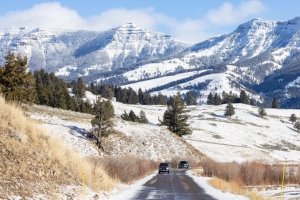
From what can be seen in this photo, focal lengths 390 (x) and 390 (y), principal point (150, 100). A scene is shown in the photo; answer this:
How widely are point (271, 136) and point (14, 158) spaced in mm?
110150

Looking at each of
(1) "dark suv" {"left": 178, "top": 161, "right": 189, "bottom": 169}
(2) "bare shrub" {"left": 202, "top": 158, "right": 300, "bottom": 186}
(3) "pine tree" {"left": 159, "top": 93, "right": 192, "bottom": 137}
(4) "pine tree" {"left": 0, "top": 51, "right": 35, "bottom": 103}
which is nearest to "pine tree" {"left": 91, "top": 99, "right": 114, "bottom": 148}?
(4) "pine tree" {"left": 0, "top": 51, "right": 35, "bottom": 103}

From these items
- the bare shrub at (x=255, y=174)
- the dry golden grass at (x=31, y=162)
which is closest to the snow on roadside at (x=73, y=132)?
the bare shrub at (x=255, y=174)

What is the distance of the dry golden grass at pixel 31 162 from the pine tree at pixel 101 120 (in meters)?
36.9

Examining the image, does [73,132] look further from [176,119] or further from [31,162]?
[31,162]

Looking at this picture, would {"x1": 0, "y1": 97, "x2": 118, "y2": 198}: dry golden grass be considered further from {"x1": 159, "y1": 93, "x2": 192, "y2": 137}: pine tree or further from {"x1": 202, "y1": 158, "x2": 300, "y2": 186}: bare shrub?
{"x1": 159, "y1": 93, "x2": 192, "y2": 137}: pine tree

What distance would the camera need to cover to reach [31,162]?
15742mm

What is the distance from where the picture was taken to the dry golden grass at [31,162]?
14070mm

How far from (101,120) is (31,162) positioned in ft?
137

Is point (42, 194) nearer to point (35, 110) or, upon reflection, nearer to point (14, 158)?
point (14, 158)

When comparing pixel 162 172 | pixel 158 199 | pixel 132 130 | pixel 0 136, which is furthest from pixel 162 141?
pixel 0 136

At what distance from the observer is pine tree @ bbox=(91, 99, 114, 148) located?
5691 cm

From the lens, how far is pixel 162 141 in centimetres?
6975

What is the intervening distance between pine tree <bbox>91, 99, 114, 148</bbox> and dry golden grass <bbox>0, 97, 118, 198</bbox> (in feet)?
121

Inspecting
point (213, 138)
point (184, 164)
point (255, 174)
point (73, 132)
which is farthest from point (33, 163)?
point (213, 138)
